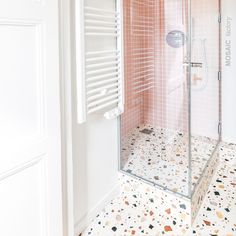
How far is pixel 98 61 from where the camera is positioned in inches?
74.2

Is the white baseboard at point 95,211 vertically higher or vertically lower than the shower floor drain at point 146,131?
lower

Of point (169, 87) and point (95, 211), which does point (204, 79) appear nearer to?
point (169, 87)

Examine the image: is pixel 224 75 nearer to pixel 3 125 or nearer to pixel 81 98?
pixel 81 98

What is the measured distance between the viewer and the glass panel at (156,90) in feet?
→ 8.11

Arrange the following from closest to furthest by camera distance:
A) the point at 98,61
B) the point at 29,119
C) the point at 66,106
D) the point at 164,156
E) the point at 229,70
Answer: the point at 29,119, the point at 66,106, the point at 98,61, the point at 164,156, the point at 229,70

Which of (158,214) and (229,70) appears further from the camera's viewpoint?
(229,70)

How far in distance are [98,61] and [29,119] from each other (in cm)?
82

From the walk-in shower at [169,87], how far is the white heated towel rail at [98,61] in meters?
0.44

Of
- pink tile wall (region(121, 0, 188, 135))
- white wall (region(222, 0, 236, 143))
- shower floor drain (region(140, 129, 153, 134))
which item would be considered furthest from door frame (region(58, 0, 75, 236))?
white wall (region(222, 0, 236, 143))

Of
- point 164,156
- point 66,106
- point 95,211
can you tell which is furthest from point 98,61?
point 164,156

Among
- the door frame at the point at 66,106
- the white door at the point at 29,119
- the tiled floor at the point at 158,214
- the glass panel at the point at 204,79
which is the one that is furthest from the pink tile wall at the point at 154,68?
the white door at the point at 29,119

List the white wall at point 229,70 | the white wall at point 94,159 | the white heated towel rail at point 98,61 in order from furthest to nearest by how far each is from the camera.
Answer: the white wall at point 229,70, the white wall at point 94,159, the white heated towel rail at point 98,61

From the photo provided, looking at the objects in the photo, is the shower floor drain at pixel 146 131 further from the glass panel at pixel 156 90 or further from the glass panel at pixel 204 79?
the glass panel at pixel 204 79

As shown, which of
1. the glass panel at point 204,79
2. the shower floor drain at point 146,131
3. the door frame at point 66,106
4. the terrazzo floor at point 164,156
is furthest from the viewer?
the shower floor drain at point 146,131
